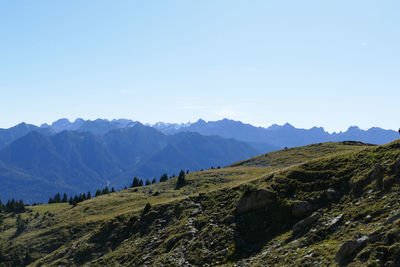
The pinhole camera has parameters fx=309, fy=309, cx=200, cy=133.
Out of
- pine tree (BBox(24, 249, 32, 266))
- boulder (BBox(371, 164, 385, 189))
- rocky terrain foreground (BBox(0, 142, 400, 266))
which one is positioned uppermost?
boulder (BBox(371, 164, 385, 189))

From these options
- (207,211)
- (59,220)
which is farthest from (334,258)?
(59,220)

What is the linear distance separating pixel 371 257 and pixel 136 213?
2091 inches

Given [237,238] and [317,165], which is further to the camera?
[317,165]

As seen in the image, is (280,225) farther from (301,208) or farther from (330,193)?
(330,193)

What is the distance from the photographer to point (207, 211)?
50.6 m

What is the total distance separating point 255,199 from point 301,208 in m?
7.29

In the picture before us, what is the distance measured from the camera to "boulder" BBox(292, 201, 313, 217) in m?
36.3

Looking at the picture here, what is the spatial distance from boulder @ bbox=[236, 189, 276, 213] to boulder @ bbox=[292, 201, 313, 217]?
14.1ft

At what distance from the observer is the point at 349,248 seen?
77.8 feet

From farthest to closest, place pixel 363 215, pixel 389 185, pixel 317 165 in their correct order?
pixel 317 165 < pixel 389 185 < pixel 363 215

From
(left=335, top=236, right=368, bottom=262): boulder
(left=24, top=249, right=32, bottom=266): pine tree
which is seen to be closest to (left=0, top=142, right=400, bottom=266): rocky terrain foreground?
(left=335, top=236, right=368, bottom=262): boulder

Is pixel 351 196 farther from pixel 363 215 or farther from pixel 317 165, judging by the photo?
pixel 317 165

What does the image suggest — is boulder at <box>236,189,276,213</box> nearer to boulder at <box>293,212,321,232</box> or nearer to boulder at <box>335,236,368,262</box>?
boulder at <box>293,212,321,232</box>

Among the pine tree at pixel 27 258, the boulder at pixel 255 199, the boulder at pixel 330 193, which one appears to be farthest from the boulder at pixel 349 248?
the pine tree at pixel 27 258
